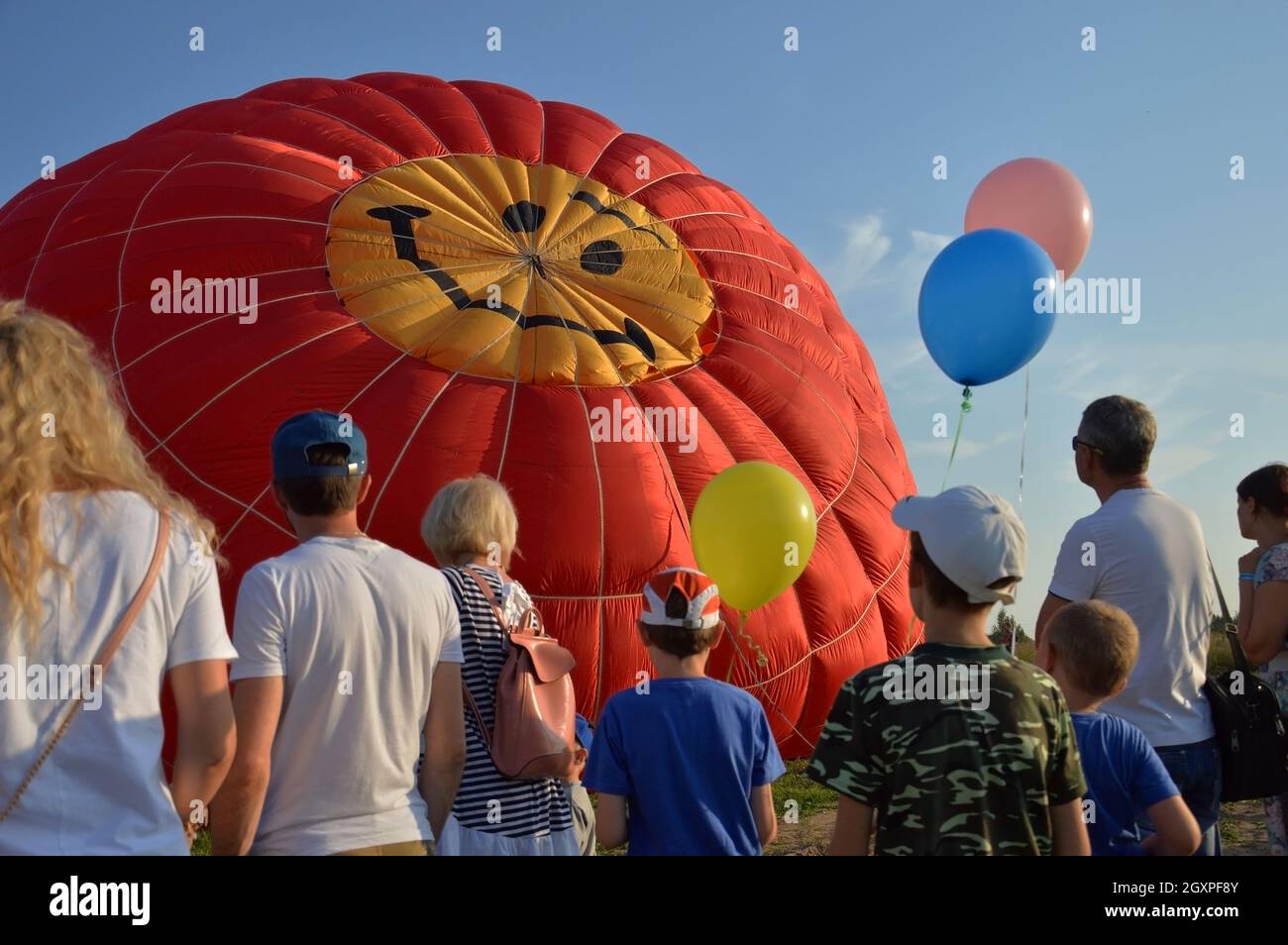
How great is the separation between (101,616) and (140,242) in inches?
215

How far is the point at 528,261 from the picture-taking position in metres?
7.18

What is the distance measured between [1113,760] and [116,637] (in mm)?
2241

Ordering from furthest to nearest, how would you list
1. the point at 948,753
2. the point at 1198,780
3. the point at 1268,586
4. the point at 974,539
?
1. the point at 1268,586
2. the point at 1198,780
3. the point at 974,539
4. the point at 948,753

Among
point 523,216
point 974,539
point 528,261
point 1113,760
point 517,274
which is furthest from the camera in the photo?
point 523,216

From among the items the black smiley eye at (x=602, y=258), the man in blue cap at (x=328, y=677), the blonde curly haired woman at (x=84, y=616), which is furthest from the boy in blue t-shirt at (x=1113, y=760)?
the black smiley eye at (x=602, y=258)

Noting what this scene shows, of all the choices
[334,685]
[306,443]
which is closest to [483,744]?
[334,685]

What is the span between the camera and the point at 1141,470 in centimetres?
354

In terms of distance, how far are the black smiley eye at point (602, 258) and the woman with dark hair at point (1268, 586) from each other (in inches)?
165
